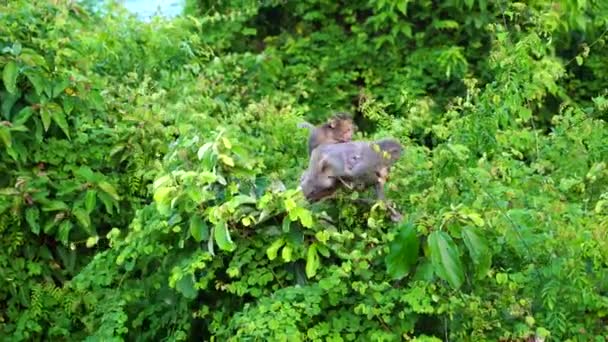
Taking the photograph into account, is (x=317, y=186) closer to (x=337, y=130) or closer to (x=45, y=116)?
(x=337, y=130)

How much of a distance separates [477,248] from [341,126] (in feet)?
2.61

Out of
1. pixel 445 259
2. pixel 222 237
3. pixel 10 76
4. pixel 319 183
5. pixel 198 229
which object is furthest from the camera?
pixel 10 76

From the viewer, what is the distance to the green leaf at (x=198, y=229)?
A: 3.67m

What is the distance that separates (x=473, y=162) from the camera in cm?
417

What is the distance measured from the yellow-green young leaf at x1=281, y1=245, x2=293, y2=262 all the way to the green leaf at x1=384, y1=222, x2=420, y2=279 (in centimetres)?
37

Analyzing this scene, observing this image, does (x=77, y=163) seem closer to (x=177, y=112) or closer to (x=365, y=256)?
(x=177, y=112)

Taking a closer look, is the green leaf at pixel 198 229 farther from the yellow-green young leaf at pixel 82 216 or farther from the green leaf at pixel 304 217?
the yellow-green young leaf at pixel 82 216

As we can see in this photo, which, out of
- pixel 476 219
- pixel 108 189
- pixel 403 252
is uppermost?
pixel 476 219

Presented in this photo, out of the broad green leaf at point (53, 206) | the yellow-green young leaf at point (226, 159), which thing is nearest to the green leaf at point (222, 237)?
the yellow-green young leaf at point (226, 159)

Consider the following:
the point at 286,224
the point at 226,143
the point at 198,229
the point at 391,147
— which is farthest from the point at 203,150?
the point at 391,147

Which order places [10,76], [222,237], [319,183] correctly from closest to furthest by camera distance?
[222,237] → [319,183] → [10,76]

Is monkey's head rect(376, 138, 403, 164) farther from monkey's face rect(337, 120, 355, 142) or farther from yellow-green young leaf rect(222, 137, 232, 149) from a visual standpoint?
yellow-green young leaf rect(222, 137, 232, 149)

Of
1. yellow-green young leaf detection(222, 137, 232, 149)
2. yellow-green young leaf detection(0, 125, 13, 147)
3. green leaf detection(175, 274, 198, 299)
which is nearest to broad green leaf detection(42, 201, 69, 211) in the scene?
yellow-green young leaf detection(0, 125, 13, 147)

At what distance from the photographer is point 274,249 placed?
362 cm
